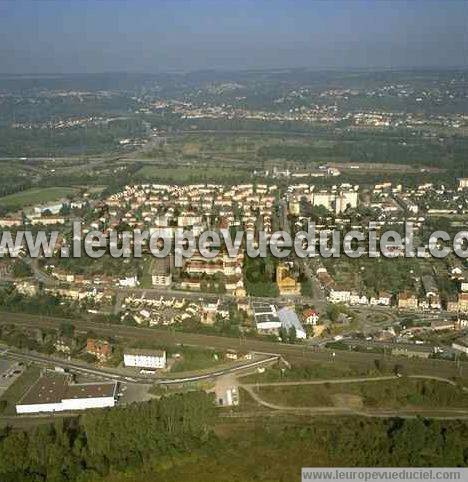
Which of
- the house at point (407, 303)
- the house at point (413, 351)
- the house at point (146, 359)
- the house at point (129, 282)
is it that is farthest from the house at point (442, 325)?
the house at point (129, 282)

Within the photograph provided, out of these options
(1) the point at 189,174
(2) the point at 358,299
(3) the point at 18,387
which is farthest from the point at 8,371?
(1) the point at 189,174

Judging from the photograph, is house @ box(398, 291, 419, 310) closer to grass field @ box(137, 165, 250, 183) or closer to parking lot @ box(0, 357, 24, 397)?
parking lot @ box(0, 357, 24, 397)

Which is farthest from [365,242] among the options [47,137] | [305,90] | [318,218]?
[305,90]

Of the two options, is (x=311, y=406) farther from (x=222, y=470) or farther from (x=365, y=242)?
(x=365, y=242)

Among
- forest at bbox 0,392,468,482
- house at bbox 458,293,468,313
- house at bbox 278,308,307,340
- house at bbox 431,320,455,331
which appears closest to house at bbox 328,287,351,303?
house at bbox 278,308,307,340

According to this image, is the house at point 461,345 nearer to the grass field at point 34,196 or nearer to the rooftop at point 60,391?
the rooftop at point 60,391

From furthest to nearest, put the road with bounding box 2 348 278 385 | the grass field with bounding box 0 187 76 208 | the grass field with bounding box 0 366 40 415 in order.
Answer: the grass field with bounding box 0 187 76 208
the road with bounding box 2 348 278 385
the grass field with bounding box 0 366 40 415

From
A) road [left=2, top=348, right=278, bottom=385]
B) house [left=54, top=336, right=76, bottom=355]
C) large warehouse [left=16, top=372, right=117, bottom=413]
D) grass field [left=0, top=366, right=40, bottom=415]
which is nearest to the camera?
large warehouse [left=16, top=372, right=117, bottom=413]
